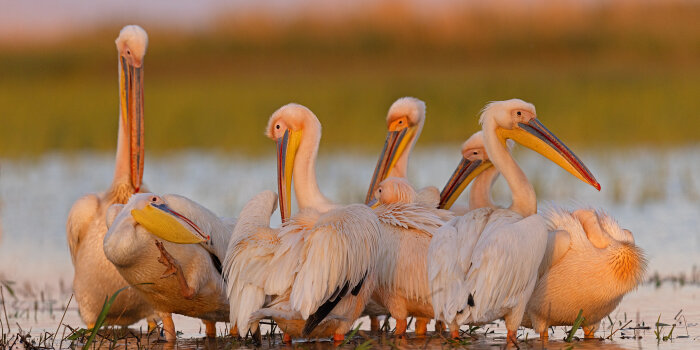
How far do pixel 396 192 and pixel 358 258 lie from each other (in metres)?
0.93

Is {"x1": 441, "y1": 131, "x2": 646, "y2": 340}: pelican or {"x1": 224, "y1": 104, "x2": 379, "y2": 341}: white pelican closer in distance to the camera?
{"x1": 224, "y1": 104, "x2": 379, "y2": 341}: white pelican

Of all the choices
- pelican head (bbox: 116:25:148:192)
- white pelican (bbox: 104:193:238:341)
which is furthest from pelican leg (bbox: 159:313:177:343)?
pelican head (bbox: 116:25:148:192)

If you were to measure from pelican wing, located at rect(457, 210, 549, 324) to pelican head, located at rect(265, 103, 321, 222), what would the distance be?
1.74 metres

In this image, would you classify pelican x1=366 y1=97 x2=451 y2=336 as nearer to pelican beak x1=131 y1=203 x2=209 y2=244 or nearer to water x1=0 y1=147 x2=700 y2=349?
water x1=0 y1=147 x2=700 y2=349

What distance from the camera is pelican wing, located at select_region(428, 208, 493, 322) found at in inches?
235

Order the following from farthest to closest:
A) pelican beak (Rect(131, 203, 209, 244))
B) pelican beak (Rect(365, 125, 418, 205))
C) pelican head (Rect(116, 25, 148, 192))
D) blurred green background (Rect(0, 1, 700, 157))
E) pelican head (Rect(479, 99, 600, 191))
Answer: blurred green background (Rect(0, 1, 700, 157)), pelican beak (Rect(365, 125, 418, 205)), pelican head (Rect(116, 25, 148, 192)), pelican head (Rect(479, 99, 600, 191)), pelican beak (Rect(131, 203, 209, 244))

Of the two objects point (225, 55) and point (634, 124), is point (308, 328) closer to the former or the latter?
point (634, 124)

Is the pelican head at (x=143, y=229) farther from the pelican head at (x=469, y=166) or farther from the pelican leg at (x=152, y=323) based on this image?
the pelican head at (x=469, y=166)

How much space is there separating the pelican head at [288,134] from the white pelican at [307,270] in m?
1.11

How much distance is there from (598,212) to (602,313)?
59 centimetres

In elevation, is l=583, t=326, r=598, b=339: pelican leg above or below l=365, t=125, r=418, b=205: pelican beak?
below

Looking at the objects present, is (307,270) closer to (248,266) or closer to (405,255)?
(248,266)

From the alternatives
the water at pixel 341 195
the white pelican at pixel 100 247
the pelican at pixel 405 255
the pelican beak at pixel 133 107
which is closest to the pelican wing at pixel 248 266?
the pelican at pixel 405 255

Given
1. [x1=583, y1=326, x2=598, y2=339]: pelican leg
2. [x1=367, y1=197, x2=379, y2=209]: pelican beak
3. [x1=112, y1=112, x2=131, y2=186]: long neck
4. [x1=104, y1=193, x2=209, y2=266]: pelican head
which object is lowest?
[x1=583, y1=326, x2=598, y2=339]: pelican leg
